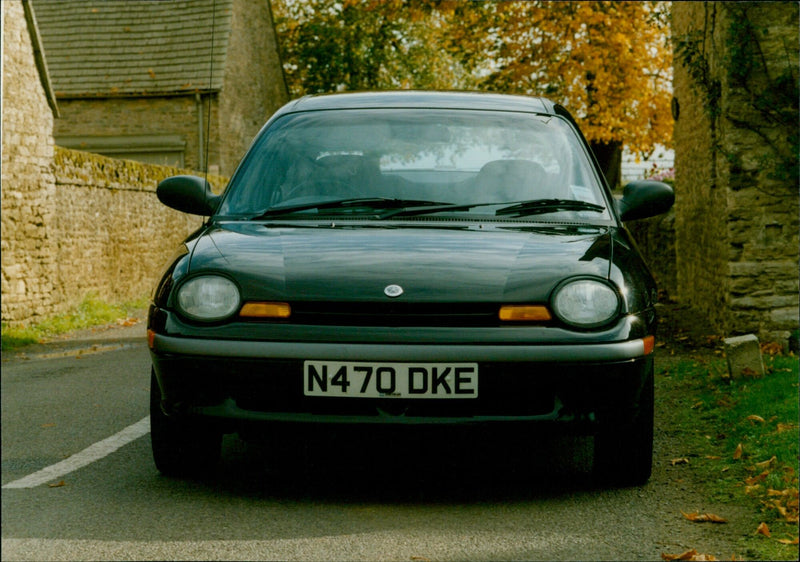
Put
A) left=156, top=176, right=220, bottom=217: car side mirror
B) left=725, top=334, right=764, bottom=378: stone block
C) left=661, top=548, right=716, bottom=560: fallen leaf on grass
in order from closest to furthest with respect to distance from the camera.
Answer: left=661, top=548, right=716, bottom=560: fallen leaf on grass, left=156, top=176, right=220, bottom=217: car side mirror, left=725, top=334, right=764, bottom=378: stone block

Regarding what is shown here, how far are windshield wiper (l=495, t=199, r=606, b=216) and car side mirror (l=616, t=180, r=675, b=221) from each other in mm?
304

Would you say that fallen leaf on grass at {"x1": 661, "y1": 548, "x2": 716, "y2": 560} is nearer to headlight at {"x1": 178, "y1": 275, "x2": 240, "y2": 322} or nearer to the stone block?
headlight at {"x1": 178, "y1": 275, "x2": 240, "y2": 322}

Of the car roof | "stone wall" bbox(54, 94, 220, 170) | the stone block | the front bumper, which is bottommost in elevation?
the stone block

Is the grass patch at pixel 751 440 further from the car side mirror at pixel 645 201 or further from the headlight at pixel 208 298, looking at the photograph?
the headlight at pixel 208 298

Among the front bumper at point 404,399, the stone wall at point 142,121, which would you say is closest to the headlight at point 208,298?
the front bumper at point 404,399

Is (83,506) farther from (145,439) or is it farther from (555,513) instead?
(555,513)

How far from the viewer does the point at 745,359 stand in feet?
24.9

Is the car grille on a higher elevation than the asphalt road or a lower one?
higher

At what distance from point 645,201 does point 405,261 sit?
1.60 m

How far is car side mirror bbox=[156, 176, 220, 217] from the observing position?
206 inches

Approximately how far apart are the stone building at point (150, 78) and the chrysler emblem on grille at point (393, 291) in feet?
75.4


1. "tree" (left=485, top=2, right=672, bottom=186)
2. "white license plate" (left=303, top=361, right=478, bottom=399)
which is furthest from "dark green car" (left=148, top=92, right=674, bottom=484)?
"tree" (left=485, top=2, right=672, bottom=186)

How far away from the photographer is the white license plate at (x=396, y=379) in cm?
396

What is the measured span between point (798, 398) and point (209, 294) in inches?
157
